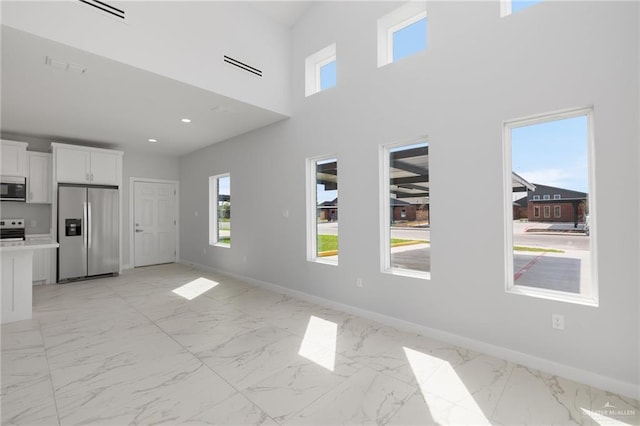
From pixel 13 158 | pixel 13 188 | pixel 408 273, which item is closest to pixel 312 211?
pixel 408 273

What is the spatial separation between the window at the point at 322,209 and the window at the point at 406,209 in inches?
30.2

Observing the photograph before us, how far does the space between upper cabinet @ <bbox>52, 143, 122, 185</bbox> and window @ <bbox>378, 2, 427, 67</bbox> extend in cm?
552

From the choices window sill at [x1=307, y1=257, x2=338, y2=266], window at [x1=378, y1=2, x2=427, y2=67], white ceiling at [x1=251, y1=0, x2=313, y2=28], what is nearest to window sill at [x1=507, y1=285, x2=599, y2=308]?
window sill at [x1=307, y1=257, x2=338, y2=266]

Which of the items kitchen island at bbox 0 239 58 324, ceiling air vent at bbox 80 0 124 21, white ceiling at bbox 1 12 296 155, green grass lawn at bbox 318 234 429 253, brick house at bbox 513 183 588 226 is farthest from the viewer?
green grass lawn at bbox 318 234 429 253

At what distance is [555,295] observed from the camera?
250cm

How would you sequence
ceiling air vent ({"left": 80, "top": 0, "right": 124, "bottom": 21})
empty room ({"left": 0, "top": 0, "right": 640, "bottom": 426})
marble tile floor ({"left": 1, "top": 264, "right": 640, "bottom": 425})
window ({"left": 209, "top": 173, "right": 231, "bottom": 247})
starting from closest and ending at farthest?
marble tile floor ({"left": 1, "top": 264, "right": 640, "bottom": 425}) < empty room ({"left": 0, "top": 0, "right": 640, "bottom": 426}) < ceiling air vent ({"left": 80, "top": 0, "right": 124, "bottom": 21}) < window ({"left": 209, "top": 173, "right": 231, "bottom": 247})

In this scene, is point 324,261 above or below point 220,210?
below

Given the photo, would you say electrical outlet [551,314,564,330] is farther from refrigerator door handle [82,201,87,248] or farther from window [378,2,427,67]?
→ refrigerator door handle [82,201,87,248]

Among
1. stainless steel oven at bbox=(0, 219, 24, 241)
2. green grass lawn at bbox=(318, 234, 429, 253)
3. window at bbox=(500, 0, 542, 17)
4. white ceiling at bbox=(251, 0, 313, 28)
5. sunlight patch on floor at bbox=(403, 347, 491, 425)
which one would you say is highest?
white ceiling at bbox=(251, 0, 313, 28)

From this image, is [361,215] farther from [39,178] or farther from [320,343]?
[39,178]

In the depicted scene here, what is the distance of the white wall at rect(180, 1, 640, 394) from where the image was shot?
7.14 ft

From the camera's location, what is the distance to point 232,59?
3.90 meters

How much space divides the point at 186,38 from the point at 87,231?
4301 mm

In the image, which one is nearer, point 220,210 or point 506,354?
point 506,354
